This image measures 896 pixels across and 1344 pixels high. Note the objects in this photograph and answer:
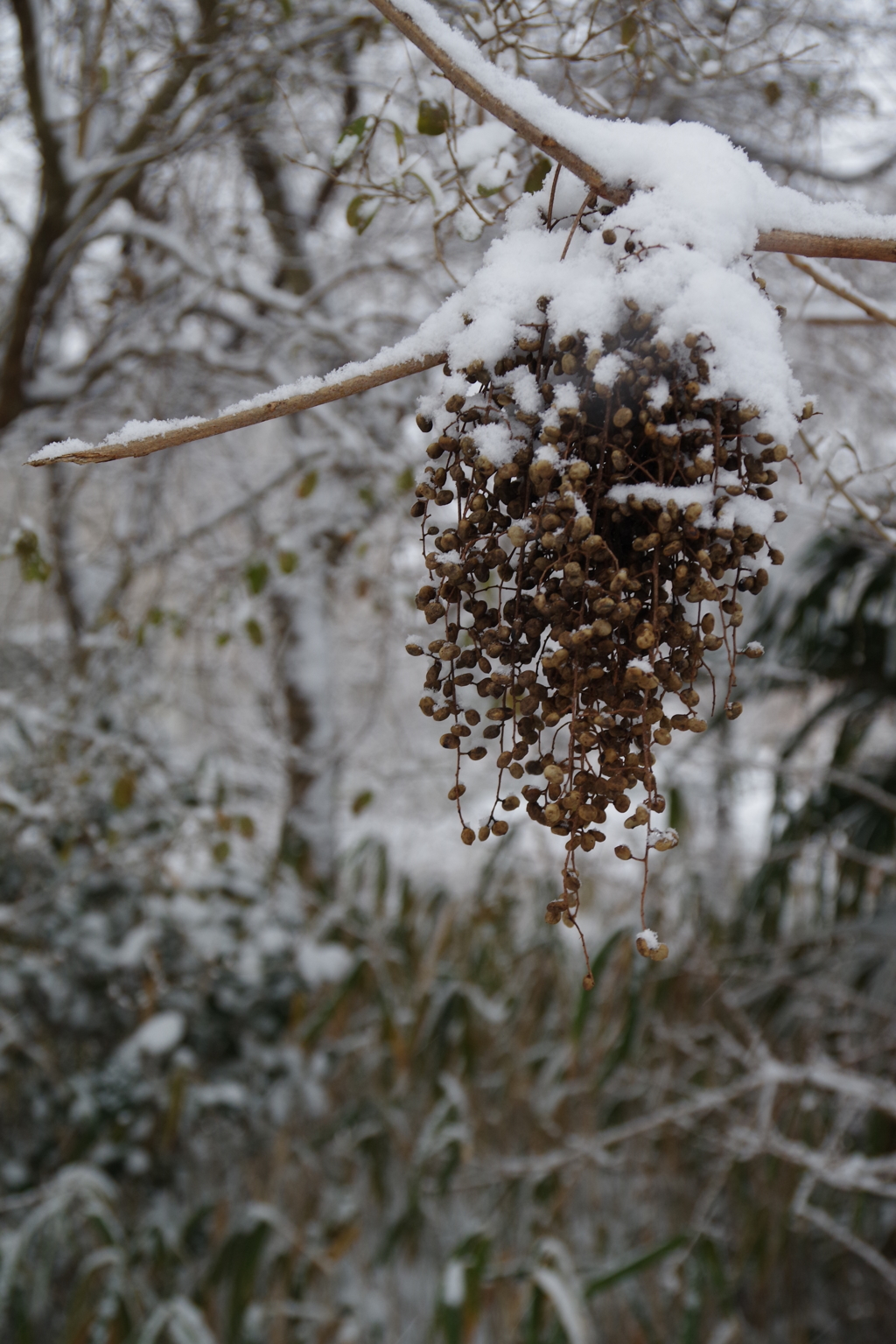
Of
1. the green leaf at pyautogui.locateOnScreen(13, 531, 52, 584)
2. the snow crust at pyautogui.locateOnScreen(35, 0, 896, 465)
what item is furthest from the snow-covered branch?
the green leaf at pyautogui.locateOnScreen(13, 531, 52, 584)

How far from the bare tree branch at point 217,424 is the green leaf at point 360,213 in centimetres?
62

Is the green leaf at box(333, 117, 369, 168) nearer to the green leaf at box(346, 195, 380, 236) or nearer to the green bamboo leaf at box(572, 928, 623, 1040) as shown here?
the green leaf at box(346, 195, 380, 236)

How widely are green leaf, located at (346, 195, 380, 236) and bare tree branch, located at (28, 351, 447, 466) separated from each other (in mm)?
617

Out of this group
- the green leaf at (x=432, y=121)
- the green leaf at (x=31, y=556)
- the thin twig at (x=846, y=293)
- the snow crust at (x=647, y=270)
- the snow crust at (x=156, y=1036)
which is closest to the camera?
the snow crust at (x=647, y=270)

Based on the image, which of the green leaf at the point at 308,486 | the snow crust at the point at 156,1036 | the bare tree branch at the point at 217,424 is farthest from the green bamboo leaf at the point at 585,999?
the bare tree branch at the point at 217,424

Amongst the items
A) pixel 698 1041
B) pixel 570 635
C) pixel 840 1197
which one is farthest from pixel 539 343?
pixel 840 1197

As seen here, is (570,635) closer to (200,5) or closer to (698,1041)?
(200,5)

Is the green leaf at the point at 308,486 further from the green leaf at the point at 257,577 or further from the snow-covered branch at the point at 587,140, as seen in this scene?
the snow-covered branch at the point at 587,140

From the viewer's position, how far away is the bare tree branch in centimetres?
58

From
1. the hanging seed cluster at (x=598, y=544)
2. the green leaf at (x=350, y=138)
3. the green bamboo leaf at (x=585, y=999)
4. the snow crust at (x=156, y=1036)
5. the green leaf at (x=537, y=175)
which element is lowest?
the snow crust at (x=156, y=1036)

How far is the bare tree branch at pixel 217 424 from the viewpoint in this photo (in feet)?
1.89

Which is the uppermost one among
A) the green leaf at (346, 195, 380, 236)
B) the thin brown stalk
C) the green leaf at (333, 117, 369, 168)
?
the green leaf at (333, 117, 369, 168)

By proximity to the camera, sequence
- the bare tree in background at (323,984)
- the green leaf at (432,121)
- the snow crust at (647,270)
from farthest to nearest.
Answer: the bare tree in background at (323,984), the green leaf at (432,121), the snow crust at (647,270)

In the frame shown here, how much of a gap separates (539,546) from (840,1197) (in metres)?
2.42
